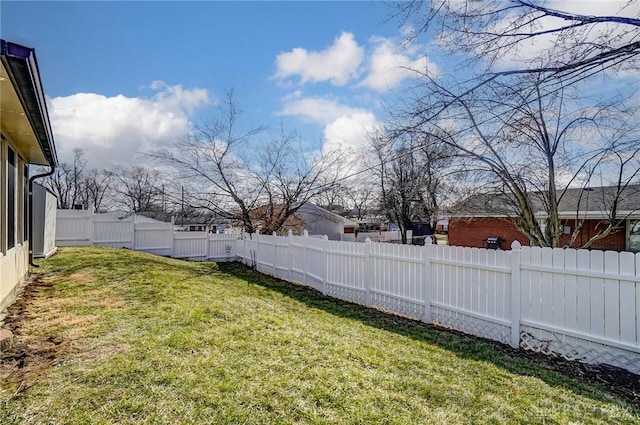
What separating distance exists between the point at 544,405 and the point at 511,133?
15.5 feet

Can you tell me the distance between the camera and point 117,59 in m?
8.91

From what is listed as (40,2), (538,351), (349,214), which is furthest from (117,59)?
(349,214)

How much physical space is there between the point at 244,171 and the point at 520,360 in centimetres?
1401

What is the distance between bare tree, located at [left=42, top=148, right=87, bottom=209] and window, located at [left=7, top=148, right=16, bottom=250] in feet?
138

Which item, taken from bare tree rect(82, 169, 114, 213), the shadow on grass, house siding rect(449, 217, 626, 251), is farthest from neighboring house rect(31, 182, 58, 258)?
bare tree rect(82, 169, 114, 213)

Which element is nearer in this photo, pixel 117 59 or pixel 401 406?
pixel 401 406

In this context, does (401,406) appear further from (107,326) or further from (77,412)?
(107,326)

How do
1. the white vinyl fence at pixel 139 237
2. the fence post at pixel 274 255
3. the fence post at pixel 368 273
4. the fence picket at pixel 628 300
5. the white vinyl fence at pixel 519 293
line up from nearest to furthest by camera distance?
the fence picket at pixel 628 300 → the white vinyl fence at pixel 519 293 → the fence post at pixel 368 273 → the fence post at pixel 274 255 → the white vinyl fence at pixel 139 237

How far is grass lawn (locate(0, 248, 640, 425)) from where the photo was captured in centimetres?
252

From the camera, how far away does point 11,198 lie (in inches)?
219

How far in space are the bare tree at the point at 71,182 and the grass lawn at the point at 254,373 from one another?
4364 cm

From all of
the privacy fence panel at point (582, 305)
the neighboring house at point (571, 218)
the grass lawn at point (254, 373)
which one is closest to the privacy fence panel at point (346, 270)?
the grass lawn at point (254, 373)

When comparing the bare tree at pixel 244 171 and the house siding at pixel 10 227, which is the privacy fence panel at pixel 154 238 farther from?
the house siding at pixel 10 227

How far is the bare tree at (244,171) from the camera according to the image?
1625 centimetres
